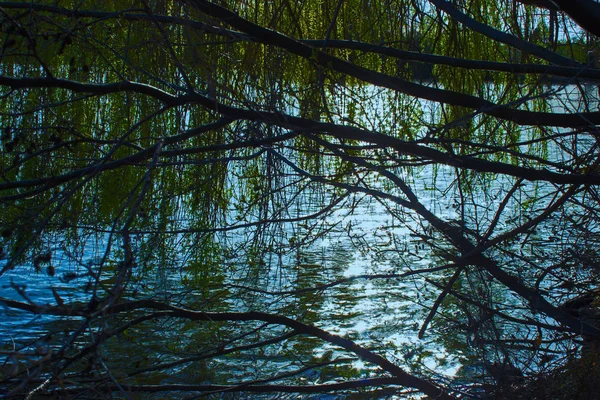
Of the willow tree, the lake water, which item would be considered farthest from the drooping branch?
the lake water

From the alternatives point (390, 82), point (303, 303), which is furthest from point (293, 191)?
point (390, 82)

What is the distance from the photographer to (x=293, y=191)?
4.50 m

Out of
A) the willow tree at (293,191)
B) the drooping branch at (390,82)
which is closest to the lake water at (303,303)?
the willow tree at (293,191)

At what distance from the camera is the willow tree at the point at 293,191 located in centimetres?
231

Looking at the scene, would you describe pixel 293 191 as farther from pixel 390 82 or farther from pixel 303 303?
pixel 390 82

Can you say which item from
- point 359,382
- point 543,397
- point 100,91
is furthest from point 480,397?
point 100,91

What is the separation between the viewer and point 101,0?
377cm

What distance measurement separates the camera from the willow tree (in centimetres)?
231

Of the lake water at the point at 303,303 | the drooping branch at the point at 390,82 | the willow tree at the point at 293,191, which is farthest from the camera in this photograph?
the lake water at the point at 303,303

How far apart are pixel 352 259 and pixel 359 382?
3050 millimetres

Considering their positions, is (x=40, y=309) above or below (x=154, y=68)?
below

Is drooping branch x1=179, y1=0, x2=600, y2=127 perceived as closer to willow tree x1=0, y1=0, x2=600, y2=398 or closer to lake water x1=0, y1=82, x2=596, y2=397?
willow tree x1=0, y1=0, x2=600, y2=398

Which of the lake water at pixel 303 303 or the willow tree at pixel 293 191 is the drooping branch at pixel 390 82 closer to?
the willow tree at pixel 293 191

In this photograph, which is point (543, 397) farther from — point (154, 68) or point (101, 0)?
point (101, 0)
